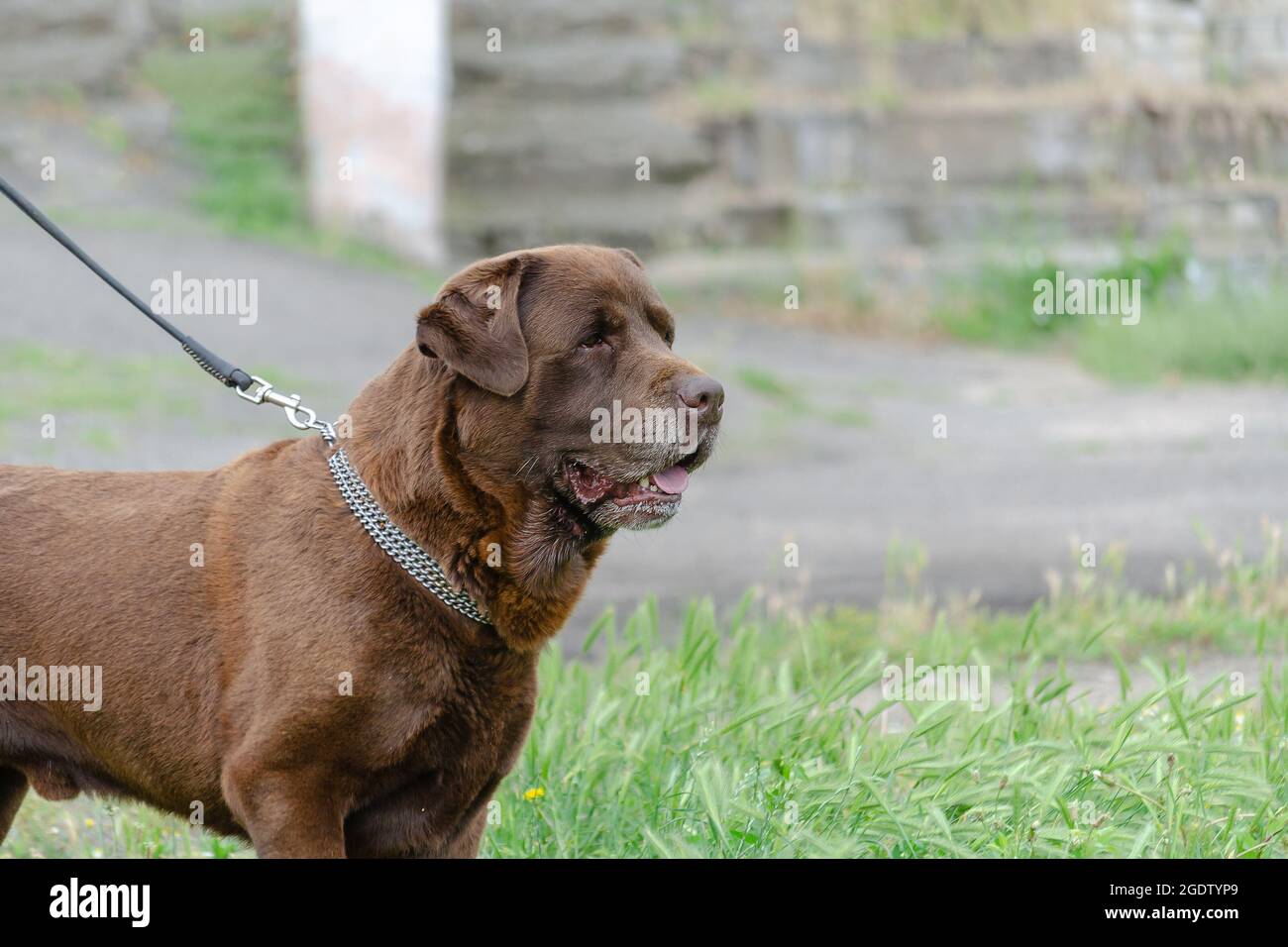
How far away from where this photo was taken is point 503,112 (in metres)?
15.4

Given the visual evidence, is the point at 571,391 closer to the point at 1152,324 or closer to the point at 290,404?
the point at 290,404

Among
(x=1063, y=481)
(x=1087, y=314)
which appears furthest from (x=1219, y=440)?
(x=1087, y=314)

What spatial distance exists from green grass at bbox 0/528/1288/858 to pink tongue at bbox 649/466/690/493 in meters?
0.78

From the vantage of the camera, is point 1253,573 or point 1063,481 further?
point 1063,481

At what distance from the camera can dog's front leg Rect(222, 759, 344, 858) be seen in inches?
125

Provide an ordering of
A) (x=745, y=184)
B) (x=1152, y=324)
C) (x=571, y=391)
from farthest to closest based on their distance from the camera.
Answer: (x=745, y=184), (x=1152, y=324), (x=571, y=391)

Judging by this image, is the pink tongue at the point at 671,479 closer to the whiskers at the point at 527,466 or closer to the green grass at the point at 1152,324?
the whiskers at the point at 527,466

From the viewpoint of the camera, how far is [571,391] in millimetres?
3527

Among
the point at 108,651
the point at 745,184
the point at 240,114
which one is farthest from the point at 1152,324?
the point at 108,651

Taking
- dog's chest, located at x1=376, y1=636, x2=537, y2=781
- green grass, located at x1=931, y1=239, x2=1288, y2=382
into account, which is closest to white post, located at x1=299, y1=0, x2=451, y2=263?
green grass, located at x1=931, y1=239, x2=1288, y2=382

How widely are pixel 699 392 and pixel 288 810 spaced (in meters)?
1.25

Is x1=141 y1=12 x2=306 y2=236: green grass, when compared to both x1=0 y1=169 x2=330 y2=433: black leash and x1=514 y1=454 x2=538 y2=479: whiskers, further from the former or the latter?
x1=514 y1=454 x2=538 y2=479: whiskers

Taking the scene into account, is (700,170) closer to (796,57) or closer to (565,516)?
(796,57)
